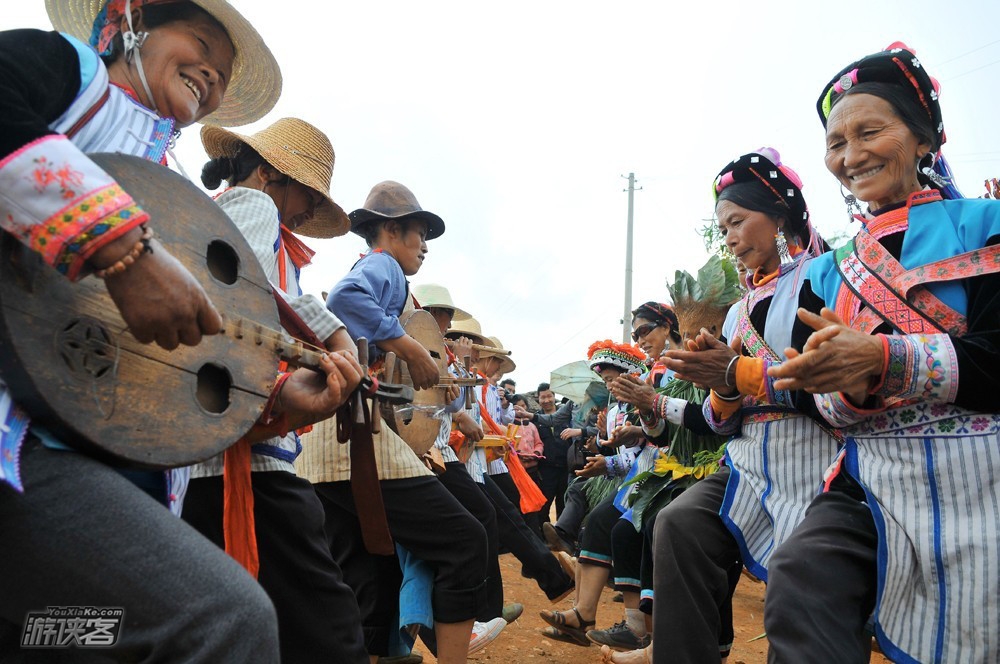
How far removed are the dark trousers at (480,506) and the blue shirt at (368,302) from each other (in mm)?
1145

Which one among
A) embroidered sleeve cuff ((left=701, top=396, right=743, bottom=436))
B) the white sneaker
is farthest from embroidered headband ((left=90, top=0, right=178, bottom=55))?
the white sneaker

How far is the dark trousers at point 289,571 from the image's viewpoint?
2475mm

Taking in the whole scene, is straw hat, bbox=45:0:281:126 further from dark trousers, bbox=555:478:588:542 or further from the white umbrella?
the white umbrella

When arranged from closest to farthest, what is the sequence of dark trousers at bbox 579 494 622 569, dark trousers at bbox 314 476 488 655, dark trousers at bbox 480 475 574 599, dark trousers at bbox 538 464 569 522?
dark trousers at bbox 314 476 488 655
dark trousers at bbox 480 475 574 599
dark trousers at bbox 579 494 622 569
dark trousers at bbox 538 464 569 522

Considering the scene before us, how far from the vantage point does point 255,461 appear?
8.19 ft

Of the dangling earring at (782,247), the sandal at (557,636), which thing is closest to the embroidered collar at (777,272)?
the dangling earring at (782,247)

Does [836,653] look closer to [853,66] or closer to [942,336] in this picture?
[942,336]

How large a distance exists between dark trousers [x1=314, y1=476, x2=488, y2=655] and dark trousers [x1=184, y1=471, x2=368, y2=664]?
1.16 metres

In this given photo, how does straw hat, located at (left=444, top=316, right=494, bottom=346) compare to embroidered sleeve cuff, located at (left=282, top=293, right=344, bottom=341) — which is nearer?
embroidered sleeve cuff, located at (left=282, top=293, right=344, bottom=341)

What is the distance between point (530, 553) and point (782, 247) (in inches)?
118

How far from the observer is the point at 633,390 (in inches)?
156

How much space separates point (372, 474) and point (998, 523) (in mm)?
1970

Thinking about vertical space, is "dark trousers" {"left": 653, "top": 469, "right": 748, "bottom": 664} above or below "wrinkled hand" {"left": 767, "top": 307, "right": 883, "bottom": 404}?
below

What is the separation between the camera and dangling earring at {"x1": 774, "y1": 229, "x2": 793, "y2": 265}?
3248 mm
